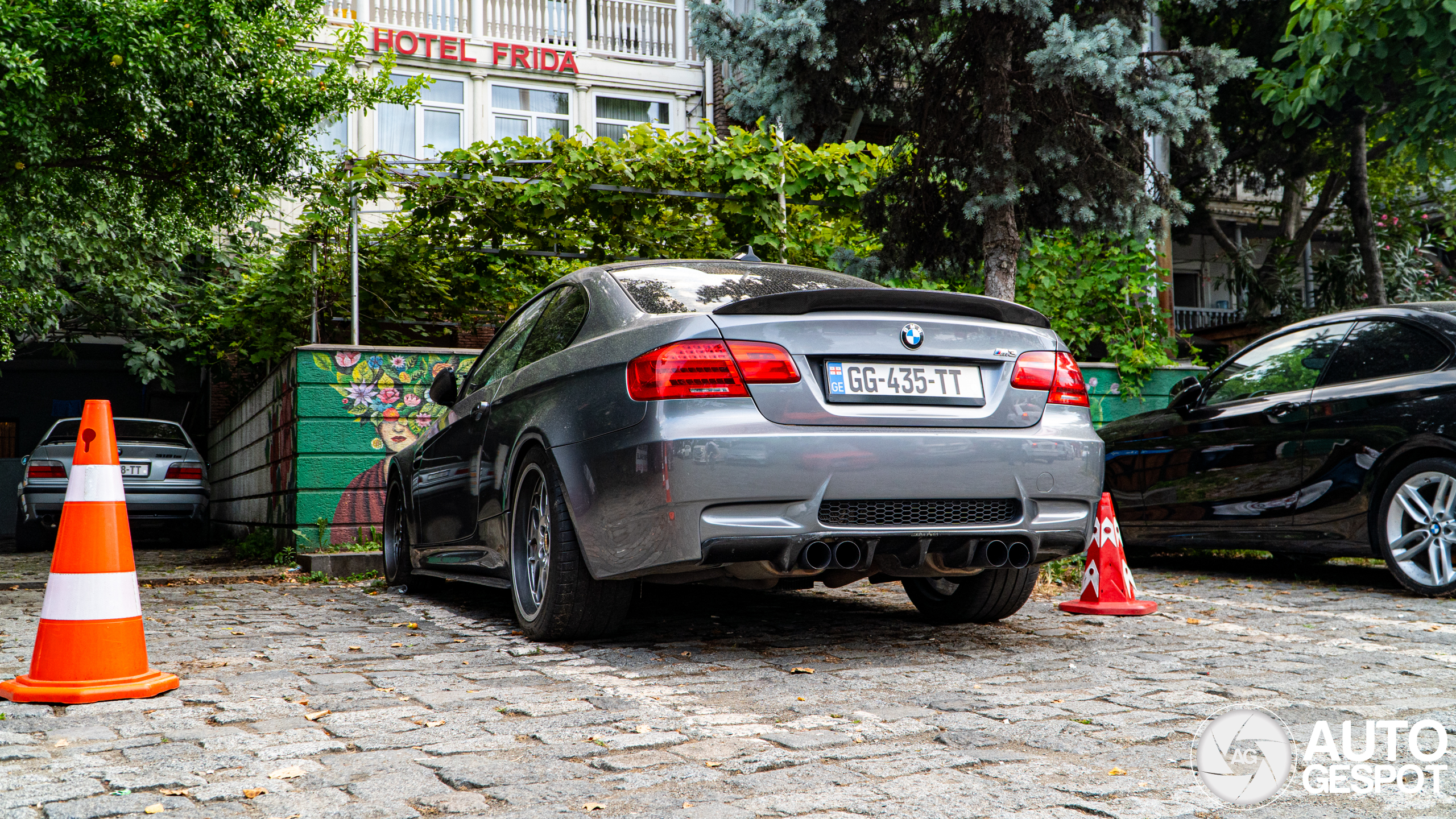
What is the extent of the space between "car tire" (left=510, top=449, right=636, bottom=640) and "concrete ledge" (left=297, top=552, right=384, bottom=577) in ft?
10.8

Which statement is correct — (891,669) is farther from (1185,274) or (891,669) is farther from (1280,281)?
(1185,274)

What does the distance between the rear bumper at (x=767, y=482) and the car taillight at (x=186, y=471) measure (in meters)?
11.5

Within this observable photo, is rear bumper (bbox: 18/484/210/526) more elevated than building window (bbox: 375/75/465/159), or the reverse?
building window (bbox: 375/75/465/159)

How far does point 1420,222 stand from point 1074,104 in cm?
1926

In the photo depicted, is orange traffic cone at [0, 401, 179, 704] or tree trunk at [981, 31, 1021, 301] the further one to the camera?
tree trunk at [981, 31, 1021, 301]

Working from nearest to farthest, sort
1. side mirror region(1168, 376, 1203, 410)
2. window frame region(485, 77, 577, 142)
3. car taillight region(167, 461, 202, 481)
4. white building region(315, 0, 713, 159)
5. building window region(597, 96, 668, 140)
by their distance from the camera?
1. side mirror region(1168, 376, 1203, 410)
2. car taillight region(167, 461, 202, 481)
3. white building region(315, 0, 713, 159)
4. window frame region(485, 77, 577, 142)
5. building window region(597, 96, 668, 140)

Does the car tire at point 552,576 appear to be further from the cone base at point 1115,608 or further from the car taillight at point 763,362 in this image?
the cone base at point 1115,608

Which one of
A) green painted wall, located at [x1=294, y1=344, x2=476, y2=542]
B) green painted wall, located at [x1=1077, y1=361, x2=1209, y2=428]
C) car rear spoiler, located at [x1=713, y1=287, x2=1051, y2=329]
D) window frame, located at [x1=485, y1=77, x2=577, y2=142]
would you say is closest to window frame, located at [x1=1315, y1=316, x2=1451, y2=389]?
car rear spoiler, located at [x1=713, y1=287, x2=1051, y2=329]

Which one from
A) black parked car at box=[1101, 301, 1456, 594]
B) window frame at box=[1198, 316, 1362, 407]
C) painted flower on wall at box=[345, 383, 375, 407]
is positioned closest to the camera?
black parked car at box=[1101, 301, 1456, 594]

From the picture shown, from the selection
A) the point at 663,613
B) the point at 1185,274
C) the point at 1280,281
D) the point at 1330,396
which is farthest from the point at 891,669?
the point at 1185,274

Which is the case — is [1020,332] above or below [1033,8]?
below

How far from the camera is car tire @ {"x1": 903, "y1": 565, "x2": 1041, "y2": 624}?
482cm

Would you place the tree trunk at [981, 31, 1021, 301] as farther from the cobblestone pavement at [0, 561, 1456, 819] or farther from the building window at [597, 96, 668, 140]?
the building window at [597, 96, 668, 140]

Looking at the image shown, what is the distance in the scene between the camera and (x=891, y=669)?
3918mm
